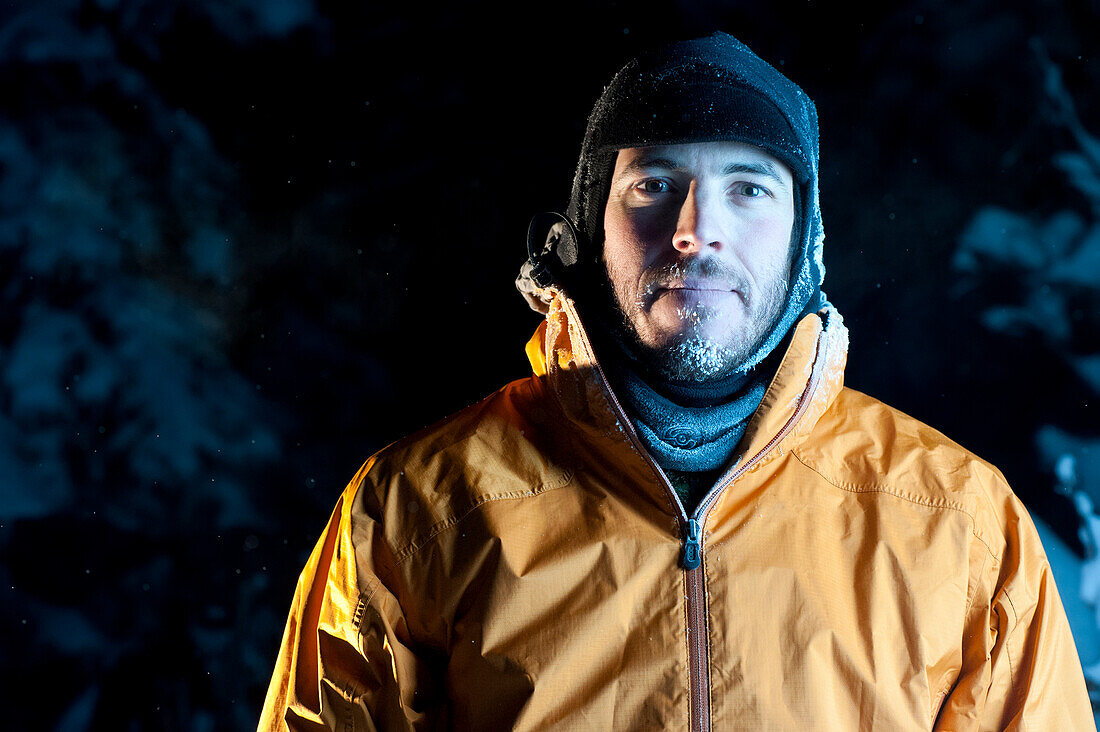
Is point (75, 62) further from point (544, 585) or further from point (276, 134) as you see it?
point (544, 585)

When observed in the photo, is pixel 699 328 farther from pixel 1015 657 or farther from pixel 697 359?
Result: pixel 1015 657

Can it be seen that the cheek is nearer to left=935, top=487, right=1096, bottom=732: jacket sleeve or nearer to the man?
the man

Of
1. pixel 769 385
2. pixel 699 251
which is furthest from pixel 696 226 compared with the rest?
pixel 769 385

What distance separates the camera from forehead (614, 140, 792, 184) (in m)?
1.71

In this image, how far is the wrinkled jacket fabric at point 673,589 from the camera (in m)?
1.48

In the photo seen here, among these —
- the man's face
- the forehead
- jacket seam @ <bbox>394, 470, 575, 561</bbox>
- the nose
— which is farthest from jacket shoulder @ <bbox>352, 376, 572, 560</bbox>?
the forehead

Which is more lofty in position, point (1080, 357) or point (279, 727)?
point (1080, 357)

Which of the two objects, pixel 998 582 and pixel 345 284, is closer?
pixel 998 582

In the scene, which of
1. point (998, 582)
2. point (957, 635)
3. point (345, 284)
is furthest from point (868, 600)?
point (345, 284)

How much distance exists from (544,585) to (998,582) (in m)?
0.82

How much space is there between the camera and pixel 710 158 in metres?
1.71

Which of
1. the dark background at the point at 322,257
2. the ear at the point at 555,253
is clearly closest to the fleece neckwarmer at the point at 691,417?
the ear at the point at 555,253

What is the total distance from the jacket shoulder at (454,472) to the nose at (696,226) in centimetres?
40

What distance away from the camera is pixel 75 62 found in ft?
6.74
